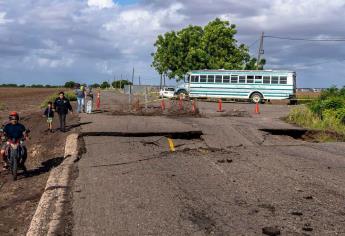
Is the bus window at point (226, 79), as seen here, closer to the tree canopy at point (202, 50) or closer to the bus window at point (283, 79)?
the bus window at point (283, 79)

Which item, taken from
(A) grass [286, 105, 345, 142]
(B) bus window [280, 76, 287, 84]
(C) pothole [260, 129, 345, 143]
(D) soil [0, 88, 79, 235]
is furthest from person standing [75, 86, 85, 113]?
(B) bus window [280, 76, 287, 84]

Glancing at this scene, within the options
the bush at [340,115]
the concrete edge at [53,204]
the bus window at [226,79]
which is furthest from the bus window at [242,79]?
the concrete edge at [53,204]

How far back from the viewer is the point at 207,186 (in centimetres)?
991

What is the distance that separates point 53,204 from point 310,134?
45.3ft

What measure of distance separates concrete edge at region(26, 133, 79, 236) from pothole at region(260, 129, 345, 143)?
9.44 metres

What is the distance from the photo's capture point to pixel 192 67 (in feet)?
202

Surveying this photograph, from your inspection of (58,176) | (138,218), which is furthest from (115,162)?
(138,218)

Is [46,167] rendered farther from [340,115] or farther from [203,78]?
[203,78]

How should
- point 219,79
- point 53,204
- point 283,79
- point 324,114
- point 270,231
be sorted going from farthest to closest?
point 219,79
point 283,79
point 324,114
point 53,204
point 270,231

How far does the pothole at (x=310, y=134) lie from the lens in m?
19.9

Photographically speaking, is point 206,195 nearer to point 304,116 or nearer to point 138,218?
point 138,218

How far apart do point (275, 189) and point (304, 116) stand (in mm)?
15282

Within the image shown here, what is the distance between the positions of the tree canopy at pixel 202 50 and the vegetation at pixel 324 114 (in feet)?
103

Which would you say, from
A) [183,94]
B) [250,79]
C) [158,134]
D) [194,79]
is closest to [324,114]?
[158,134]
